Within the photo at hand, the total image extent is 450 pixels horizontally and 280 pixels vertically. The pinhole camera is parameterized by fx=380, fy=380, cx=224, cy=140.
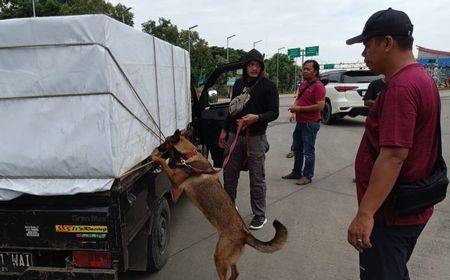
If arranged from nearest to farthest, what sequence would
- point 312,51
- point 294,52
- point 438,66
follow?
point 438,66 < point 312,51 < point 294,52

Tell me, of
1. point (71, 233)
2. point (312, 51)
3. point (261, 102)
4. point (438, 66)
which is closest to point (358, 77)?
point (261, 102)

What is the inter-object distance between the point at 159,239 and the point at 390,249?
7.03ft

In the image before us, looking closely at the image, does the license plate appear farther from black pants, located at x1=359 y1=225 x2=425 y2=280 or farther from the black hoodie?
the black hoodie

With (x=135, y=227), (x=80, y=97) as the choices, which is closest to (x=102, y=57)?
(x=80, y=97)

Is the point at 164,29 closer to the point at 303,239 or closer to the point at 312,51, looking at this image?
the point at 312,51

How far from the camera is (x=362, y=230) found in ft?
5.93

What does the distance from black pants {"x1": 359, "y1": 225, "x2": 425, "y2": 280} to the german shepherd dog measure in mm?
992

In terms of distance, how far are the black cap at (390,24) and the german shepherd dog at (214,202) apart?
1.61 metres

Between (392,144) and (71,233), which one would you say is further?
(71,233)

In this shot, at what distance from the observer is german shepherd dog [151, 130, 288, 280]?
3.01 metres

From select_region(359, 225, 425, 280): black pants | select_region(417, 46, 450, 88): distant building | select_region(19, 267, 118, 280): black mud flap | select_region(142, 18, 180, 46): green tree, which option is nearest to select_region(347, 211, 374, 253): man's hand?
select_region(359, 225, 425, 280): black pants

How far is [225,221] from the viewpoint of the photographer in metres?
3.10

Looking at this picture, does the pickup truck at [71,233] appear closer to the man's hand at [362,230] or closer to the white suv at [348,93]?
the man's hand at [362,230]

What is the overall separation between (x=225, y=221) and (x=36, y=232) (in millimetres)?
1381
